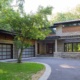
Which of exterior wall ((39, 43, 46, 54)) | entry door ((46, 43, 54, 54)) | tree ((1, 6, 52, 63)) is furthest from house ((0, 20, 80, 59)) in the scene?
tree ((1, 6, 52, 63))

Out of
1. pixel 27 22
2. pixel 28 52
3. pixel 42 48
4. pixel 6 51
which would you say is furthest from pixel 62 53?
pixel 27 22

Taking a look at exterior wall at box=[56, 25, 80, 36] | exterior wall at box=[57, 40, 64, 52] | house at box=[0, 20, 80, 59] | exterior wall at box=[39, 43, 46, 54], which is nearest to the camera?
house at box=[0, 20, 80, 59]

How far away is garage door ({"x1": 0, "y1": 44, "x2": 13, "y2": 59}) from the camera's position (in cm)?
2556

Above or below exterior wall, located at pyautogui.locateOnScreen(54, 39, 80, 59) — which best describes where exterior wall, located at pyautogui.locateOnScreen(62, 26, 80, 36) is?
above

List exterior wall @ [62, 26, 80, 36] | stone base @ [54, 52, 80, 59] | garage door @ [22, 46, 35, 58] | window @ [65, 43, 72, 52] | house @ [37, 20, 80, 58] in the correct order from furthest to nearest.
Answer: window @ [65, 43, 72, 52] < exterior wall @ [62, 26, 80, 36] < garage door @ [22, 46, 35, 58] < house @ [37, 20, 80, 58] < stone base @ [54, 52, 80, 59]

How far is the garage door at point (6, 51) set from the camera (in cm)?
2556

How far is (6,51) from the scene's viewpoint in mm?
26422

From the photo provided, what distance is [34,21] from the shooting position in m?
19.2

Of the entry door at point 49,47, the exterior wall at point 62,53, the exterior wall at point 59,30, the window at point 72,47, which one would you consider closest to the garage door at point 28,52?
the exterior wall at point 62,53

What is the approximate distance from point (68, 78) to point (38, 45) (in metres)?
24.9

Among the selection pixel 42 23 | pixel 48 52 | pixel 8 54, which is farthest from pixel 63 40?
pixel 42 23

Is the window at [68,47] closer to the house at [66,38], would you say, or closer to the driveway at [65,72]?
the house at [66,38]

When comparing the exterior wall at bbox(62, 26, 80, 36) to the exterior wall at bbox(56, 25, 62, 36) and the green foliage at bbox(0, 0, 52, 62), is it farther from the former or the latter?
the green foliage at bbox(0, 0, 52, 62)

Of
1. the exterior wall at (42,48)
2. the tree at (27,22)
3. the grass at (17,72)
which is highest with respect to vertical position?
the tree at (27,22)
